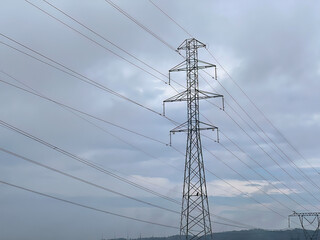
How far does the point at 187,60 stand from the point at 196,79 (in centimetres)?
226

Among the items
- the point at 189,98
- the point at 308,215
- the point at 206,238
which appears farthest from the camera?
the point at 308,215

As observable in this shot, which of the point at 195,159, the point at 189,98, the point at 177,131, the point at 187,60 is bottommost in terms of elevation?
the point at 195,159

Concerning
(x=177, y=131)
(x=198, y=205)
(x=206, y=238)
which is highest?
(x=177, y=131)

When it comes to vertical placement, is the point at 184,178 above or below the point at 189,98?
below

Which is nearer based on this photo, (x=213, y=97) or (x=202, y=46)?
(x=213, y=97)

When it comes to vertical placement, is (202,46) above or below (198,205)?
above

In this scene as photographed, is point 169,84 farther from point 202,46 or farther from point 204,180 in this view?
point 204,180

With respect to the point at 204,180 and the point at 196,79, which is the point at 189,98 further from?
the point at 204,180

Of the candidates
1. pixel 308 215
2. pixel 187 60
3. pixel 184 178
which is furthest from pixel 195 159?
pixel 308 215

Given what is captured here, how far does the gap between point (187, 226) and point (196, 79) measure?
13.7 meters

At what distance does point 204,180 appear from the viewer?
43312 mm

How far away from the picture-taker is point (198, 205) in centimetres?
4306

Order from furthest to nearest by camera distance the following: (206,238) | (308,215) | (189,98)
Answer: (308,215) < (189,98) < (206,238)

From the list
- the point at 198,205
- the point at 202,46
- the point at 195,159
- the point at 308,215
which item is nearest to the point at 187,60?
the point at 202,46
